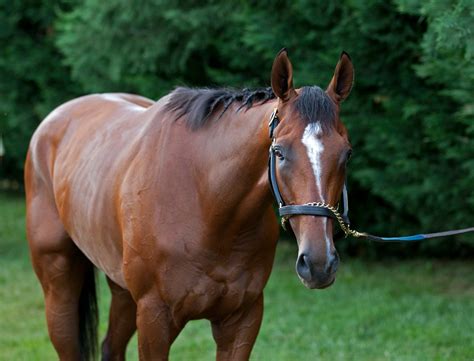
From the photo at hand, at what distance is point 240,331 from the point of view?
4047 millimetres

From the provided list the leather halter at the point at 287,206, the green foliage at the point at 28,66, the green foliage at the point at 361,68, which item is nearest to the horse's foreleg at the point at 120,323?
the leather halter at the point at 287,206

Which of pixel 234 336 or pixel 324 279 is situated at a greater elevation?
pixel 324 279

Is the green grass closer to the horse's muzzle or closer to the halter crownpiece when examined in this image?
the halter crownpiece

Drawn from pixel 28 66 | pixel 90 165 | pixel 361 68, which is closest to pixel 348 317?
pixel 361 68

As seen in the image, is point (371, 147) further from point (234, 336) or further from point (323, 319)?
point (234, 336)

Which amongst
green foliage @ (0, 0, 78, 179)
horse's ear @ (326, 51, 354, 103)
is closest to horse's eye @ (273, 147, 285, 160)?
horse's ear @ (326, 51, 354, 103)

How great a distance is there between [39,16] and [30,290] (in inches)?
215

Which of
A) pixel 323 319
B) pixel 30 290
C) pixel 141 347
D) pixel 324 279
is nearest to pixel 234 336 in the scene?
pixel 141 347

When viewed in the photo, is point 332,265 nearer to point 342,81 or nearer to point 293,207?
point 293,207

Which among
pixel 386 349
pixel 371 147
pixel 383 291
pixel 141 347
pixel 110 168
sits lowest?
pixel 383 291

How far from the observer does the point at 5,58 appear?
12828 millimetres

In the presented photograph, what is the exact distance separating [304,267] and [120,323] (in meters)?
2.36

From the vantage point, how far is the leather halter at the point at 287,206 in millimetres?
3182

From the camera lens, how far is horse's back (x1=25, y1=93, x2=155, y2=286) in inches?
172
